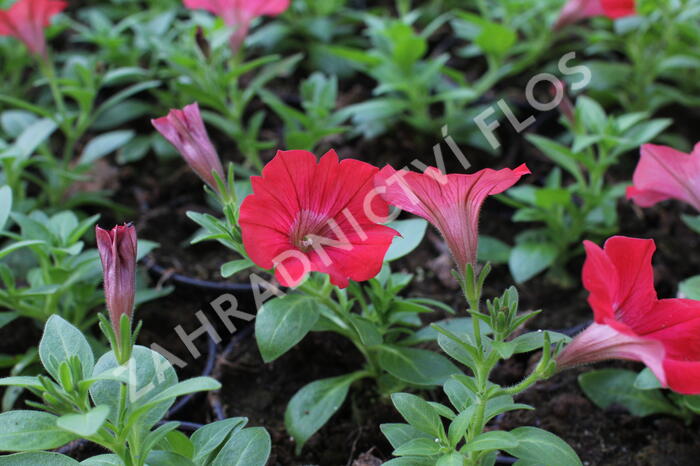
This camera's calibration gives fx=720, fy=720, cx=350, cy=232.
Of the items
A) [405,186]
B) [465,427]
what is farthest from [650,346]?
[405,186]

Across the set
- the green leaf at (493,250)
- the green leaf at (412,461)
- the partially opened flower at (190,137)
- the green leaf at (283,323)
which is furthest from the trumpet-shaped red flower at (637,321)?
the green leaf at (493,250)

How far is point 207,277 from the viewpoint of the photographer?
211cm

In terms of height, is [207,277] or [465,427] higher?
[465,427]

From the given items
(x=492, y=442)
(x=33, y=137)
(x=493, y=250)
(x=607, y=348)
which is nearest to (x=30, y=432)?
(x=492, y=442)

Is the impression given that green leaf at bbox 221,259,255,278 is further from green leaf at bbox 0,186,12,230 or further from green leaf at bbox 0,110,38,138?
green leaf at bbox 0,110,38,138

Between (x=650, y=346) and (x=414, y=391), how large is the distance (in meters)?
0.76

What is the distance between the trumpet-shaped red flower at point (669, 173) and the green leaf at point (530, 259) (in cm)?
49

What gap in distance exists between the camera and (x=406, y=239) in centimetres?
150

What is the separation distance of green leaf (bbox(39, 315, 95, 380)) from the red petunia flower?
1.22 m

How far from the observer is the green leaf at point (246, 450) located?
1.21 metres

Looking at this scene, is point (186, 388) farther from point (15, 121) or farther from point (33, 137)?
point (15, 121)

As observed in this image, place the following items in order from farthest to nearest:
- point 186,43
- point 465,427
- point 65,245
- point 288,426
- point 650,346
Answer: point 186,43
point 65,245
point 288,426
point 465,427
point 650,346

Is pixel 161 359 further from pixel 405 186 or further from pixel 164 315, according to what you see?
pixel 164 315

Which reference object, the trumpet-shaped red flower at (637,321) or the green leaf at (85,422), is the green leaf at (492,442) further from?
the green leaf at (85,422)
